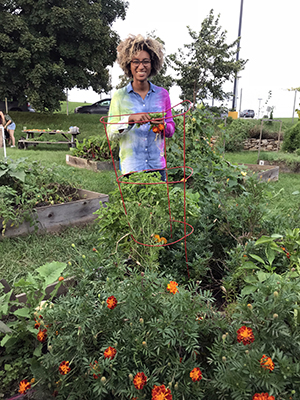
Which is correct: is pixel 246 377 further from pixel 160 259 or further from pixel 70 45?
pixel 70 45

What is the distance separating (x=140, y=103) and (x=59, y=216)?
61.5 inches

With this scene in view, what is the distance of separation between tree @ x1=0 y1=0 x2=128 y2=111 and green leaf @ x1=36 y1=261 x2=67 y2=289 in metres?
14.3

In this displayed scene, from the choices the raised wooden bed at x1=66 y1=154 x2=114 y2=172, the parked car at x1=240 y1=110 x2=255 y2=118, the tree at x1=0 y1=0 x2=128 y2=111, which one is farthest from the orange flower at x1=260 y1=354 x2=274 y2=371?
the parked car at x1=240 y1=110 x2=255 y2=118

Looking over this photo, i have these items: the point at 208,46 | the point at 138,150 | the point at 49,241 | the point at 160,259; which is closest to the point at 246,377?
the point at 160,259

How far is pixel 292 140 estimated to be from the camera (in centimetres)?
901

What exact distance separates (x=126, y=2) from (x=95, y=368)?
2143 cm

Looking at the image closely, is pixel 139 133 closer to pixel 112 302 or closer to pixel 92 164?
pixel 112 302

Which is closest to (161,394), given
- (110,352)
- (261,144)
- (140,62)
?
(110,352)

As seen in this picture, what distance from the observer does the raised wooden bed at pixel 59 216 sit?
310 cm

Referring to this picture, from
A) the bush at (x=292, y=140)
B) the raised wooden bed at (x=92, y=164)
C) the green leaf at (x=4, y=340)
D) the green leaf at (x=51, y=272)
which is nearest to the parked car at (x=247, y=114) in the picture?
the bush at (x=292, y=140)

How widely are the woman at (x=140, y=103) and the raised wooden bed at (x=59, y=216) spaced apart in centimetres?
88

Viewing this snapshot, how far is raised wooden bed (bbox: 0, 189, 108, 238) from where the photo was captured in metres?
3.10

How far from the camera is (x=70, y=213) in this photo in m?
3.43

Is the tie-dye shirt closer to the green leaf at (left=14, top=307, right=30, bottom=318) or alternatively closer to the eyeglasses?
the eyeglasses
